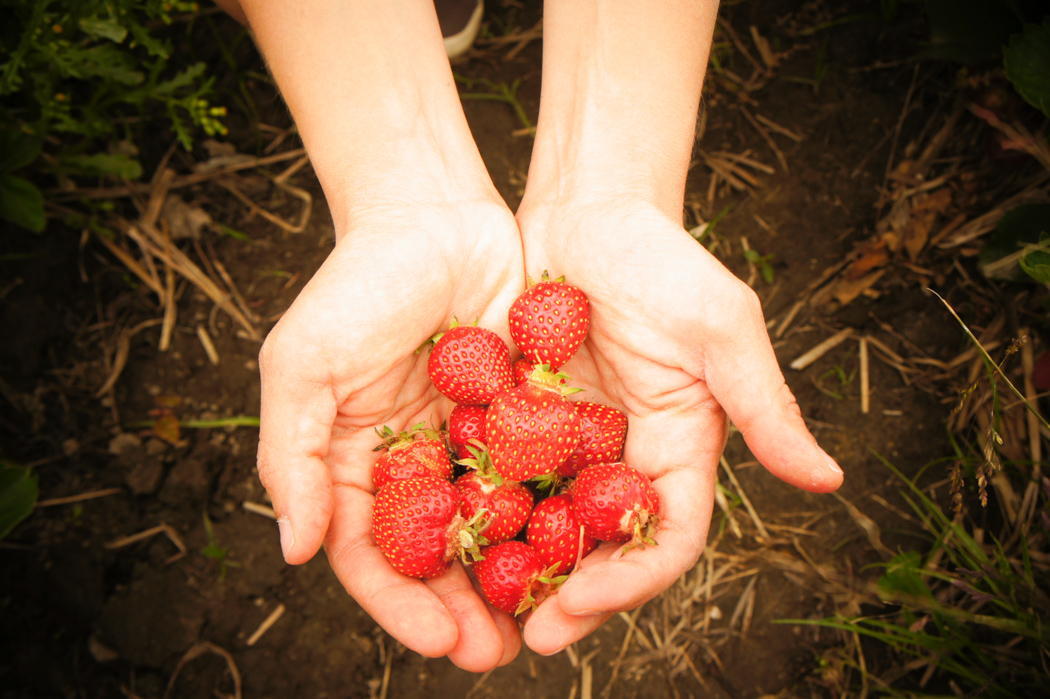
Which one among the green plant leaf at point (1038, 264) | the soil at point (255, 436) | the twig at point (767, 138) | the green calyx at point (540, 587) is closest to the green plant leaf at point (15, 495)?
the soil at point (255, 436)

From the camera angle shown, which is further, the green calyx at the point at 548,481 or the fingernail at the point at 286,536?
the green calyx at the point at 548,481

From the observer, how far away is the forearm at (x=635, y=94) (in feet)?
8.16

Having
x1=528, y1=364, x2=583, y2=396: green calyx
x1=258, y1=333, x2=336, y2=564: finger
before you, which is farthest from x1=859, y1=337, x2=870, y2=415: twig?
x1=258, y1=333, x2=336, y2=564: finger

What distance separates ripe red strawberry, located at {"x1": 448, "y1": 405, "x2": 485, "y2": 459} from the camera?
7.52 feet

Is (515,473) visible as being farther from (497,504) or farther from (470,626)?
(470,626)

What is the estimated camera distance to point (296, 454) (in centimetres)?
199

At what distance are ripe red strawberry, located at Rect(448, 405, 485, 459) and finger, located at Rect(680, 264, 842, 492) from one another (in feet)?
2.51

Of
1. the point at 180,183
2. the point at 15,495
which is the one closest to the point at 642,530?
the point at 15,495

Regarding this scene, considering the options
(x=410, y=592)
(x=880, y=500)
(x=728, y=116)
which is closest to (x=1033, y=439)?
(x=880, y=500)

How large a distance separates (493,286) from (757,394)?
1043 millimetres

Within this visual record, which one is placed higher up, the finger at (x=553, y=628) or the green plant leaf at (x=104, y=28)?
the green plant leaf at (x=104, y=28)

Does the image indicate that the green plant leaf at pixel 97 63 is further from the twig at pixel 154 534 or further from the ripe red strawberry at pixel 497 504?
the ripe red strawberry at pixel 497 504

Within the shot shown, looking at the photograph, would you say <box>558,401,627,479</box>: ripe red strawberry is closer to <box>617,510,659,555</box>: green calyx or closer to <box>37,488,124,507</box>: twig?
<box>617,510,659,555</box>: green calyx

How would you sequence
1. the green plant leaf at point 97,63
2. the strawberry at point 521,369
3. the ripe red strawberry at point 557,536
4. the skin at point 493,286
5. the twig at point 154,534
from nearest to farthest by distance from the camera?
the skin at point 493,286 < the ripe red strawberry at point 557,536 < the strawberry at point 521,369 < the green plant leaf at point 97,63 < the twig at point 154,534
